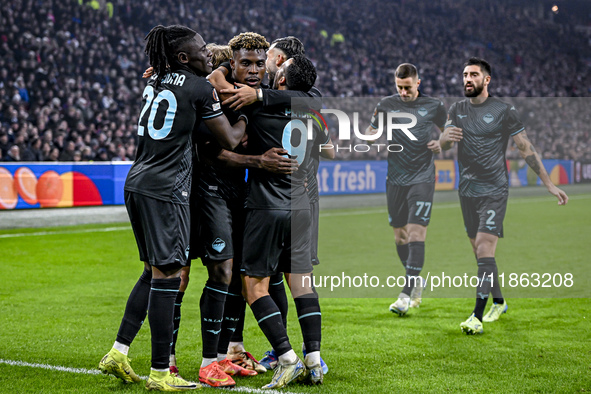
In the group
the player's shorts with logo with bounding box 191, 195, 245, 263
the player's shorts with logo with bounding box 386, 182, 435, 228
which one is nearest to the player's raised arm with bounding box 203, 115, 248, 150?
the player's shorts with logo with bounding box 191, 195, 245, 263

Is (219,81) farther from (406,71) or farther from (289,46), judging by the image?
(406,71)

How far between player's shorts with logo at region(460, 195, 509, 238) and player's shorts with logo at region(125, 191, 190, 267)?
3.02m

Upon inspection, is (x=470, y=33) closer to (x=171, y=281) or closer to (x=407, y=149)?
(x=407, y=149)

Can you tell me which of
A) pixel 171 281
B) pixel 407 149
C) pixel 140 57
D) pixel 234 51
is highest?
pixel 140 57

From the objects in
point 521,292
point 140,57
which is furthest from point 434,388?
point 140,57

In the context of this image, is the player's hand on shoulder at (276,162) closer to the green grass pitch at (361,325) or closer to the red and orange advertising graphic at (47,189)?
the green grass pitch at (361,325)

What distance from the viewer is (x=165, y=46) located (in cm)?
377

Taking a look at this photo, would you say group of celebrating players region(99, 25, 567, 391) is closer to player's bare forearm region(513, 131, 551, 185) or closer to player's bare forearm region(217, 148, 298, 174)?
player's bare forearm region(217, 148, 298, 174)

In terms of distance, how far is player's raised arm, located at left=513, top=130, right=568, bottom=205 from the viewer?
5629mm

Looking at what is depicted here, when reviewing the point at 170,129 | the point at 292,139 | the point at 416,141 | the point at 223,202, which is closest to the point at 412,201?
the point at 416,141

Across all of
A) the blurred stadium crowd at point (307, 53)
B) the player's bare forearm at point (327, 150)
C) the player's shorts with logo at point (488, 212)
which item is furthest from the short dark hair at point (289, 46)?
the blurred stadium crowd at point (307, 53)

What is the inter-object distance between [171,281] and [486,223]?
3.09m

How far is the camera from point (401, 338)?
5.26m

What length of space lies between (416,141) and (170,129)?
3590 mm
